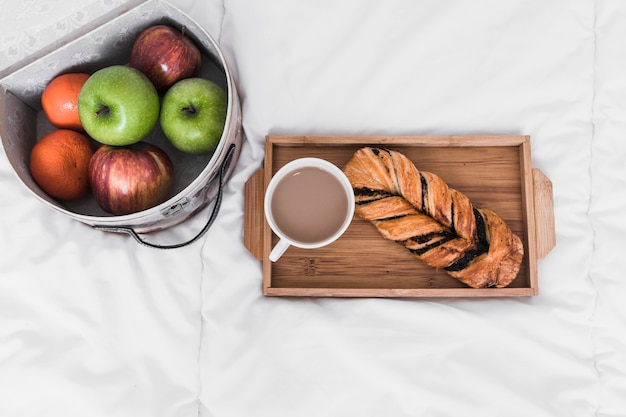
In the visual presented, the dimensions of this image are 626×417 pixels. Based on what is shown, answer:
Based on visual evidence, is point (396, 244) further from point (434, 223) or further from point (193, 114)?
point (193, 114)

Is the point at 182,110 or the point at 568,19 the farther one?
the point at 568,19

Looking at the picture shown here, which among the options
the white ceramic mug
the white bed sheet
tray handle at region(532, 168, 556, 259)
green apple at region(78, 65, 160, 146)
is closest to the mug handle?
the white ceramic mug

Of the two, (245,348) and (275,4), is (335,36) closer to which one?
(275,4)

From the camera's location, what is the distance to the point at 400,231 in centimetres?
73

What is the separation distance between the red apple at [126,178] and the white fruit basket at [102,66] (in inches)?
1.0

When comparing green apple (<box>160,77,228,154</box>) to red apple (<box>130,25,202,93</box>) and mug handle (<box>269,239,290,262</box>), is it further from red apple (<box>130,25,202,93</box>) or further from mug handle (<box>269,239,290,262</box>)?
mug handle (<box>269,239,290,262</box>)

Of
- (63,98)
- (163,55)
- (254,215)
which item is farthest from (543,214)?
(63,98)

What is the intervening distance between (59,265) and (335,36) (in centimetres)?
53

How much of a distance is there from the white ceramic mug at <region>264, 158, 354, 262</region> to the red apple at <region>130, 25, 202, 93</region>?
0.63ft

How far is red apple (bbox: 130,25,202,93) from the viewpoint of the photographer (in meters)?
0.70

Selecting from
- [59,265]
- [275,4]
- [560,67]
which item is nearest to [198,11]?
[275,4]

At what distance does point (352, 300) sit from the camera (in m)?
0.77

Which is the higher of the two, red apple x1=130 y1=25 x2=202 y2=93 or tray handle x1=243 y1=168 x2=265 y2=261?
red apple x1=130 y1=25 x2=202 y2=93

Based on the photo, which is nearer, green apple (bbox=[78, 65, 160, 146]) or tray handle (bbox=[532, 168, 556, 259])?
green apple (bbox=[78, 65, 160, 146])
